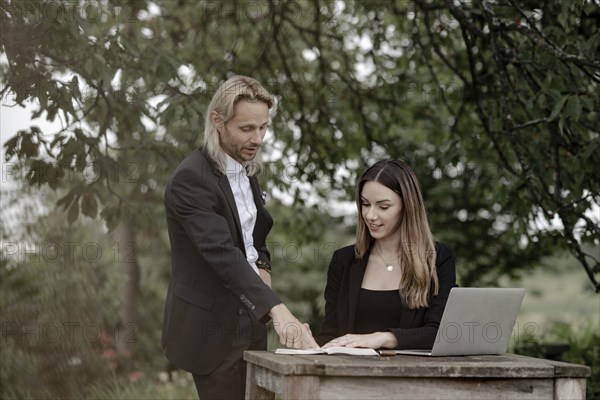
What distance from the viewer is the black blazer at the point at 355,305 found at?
334 centimetres

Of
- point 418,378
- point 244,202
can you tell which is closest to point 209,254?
point 244,202

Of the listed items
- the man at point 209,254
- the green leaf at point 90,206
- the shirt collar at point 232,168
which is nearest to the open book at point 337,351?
the man at point 209,254

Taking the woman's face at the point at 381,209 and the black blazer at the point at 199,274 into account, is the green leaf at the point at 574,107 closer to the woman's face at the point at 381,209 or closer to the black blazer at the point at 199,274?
the woman's face at the point at 381,209

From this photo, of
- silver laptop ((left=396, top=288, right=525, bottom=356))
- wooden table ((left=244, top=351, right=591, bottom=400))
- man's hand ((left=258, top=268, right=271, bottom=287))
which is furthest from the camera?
man's hand ((left=258, top=268, right=271, bottom=287))

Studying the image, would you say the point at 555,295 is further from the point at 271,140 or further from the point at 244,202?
the point at 244,202

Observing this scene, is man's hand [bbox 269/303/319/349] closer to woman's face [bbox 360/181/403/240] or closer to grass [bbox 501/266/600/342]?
woman's face [bbox 360/181/403/240]

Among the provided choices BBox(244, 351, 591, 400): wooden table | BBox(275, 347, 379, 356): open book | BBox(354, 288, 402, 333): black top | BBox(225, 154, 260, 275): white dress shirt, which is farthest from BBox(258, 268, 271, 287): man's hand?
BBox(244, 351, 591, 400): wooden table

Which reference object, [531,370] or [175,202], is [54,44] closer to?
[175,202]

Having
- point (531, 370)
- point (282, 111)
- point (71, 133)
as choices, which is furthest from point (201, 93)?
point (531, 370)

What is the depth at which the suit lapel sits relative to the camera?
11.9 ft

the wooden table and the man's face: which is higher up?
the man's face

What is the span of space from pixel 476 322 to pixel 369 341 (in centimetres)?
40

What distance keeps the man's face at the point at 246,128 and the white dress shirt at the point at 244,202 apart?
8 cm

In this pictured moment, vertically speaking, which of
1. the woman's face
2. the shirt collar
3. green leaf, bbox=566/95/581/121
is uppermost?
green leaf, bbox=566/95/581/121
